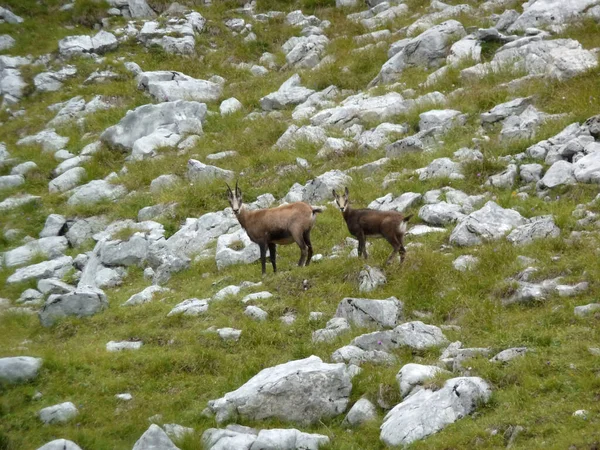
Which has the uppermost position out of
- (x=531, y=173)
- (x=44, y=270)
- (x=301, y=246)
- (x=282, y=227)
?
(x=531, y=173)

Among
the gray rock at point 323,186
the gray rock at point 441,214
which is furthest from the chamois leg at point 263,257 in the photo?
the gray rock at point 441,214

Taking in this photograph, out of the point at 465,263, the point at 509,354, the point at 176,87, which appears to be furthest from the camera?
the point at 176,87

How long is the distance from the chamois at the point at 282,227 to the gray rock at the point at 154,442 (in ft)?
20.9

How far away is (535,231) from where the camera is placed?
43.3 feet

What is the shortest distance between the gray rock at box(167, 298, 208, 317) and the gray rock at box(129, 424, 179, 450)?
455cm

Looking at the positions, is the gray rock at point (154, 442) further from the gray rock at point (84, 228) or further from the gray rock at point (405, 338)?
the gray rock at point (84, 228)

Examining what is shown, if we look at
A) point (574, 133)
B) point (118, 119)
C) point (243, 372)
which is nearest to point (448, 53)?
point (574, 133)

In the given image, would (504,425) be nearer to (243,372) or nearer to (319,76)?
(243,372)

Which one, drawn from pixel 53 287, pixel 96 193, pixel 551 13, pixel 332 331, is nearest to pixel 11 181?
pixel 96 193

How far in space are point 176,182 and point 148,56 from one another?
10.6 m

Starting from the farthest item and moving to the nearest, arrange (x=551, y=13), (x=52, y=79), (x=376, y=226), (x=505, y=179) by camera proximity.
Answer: (x=52, y=79), (x=551, y=13), (x=505, y=179), (x=376, y=226)

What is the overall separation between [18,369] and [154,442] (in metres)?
3.53

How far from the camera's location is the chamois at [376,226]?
14062 millimetres

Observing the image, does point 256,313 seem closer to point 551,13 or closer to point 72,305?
point 72,305
